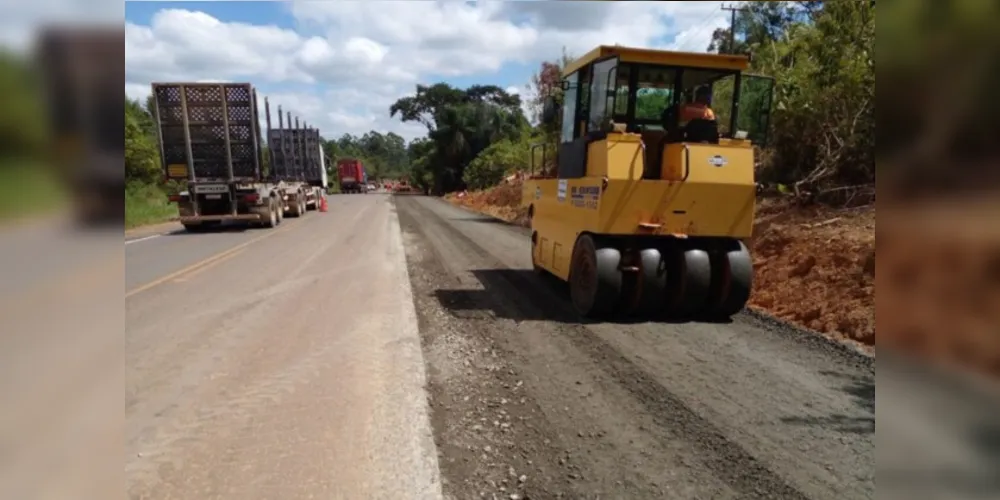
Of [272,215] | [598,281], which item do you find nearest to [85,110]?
[598,281]

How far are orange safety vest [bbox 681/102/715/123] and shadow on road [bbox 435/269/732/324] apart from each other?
89.6 inches

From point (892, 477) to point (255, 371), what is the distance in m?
4.75

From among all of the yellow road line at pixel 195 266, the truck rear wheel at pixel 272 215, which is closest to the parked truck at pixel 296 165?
the truck rear wheel at pixel 272 215

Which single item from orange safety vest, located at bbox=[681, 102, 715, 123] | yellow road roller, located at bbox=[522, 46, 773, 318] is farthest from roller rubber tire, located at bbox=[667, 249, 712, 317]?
orange safety vest, located at bbox=[681, 102, 715, 123]

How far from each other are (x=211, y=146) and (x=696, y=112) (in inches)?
543

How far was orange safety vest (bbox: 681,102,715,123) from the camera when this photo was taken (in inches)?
276

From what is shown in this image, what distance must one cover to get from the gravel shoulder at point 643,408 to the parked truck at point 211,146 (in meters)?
11.8

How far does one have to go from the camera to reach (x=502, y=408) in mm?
4312

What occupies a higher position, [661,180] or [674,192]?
[661,180]

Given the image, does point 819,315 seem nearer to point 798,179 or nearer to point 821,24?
point 821,24

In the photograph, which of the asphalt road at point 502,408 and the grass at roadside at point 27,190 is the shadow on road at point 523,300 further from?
the grass at roadside at point 27,190

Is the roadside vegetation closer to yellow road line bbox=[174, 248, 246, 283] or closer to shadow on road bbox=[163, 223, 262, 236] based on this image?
yellow road line bbox=[174, 248, 246, 283]

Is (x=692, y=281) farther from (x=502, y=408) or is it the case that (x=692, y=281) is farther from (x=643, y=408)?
(x=502, y=408)

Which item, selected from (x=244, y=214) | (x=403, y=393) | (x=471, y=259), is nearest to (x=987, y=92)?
(x=403, y=393)
